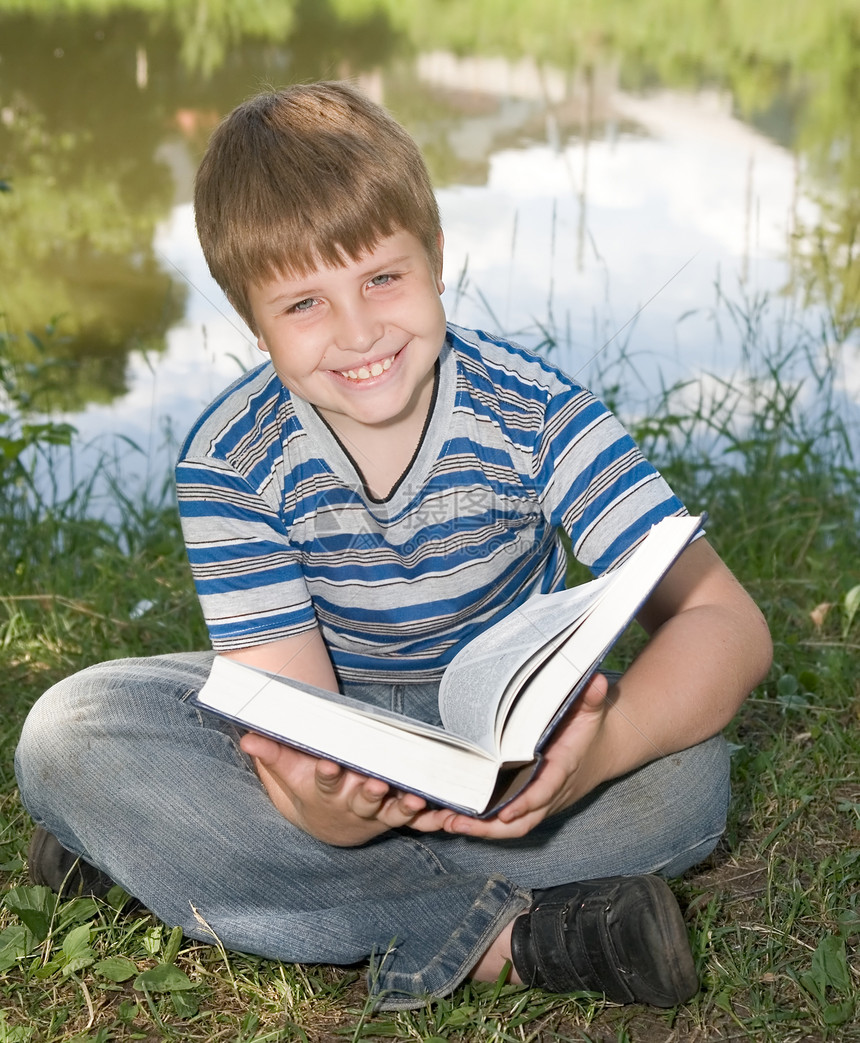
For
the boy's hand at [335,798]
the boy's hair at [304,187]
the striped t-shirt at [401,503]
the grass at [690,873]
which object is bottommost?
the grass at [690,873]

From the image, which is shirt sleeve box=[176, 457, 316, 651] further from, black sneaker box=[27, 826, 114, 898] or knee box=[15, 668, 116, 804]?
black sneaker box=[27, 826, 114, 898]

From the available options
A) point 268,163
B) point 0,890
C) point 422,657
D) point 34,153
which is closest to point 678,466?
point 422,657

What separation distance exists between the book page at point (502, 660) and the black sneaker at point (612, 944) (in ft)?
1.23

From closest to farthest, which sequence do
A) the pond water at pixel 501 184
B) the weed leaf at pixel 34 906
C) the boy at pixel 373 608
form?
1. the boy at pixel 373 608
2. the weed leaf at pixel 34 906
3. the pond water at pixel 501 184

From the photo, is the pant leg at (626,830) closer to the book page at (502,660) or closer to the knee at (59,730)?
the book page at (502,660)

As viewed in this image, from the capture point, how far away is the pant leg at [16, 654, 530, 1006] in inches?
66.5

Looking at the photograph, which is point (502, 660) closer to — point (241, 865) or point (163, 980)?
point (241, 865)

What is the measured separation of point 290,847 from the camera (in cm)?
169

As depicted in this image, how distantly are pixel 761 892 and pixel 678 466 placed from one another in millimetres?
1473

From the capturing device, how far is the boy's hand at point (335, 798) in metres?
1.42

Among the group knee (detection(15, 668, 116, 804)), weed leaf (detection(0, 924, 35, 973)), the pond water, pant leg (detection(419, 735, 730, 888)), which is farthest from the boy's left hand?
the pond water

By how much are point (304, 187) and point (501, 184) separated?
4.16m

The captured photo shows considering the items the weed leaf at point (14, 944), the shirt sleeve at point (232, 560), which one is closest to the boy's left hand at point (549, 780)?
the shirt sleeve at point (232, 560)

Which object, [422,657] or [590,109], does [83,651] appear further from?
[590,109]
